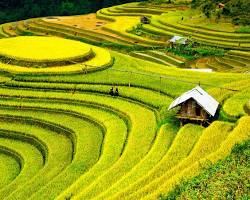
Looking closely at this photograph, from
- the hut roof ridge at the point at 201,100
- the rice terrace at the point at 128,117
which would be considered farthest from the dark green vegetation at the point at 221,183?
the hut roof ridge at the point at 201,100

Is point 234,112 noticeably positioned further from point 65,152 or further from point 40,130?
point 40,130

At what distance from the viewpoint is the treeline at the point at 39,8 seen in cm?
5619

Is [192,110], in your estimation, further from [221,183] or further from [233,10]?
[233,10]

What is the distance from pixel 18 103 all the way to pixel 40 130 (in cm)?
263

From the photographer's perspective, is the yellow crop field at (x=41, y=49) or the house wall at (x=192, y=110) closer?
the house wall at (x=192, y=110)

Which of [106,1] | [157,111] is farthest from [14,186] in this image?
[106,1]

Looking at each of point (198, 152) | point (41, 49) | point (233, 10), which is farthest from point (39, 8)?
point (198, 152)

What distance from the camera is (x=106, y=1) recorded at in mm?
62969

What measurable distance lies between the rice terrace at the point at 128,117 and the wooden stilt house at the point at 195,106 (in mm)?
40

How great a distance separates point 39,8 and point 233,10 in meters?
29.6

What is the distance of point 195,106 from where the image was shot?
51.5 ft

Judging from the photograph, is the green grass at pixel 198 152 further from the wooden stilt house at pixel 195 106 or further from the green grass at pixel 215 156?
the wooden stilt house at pixel 195 106

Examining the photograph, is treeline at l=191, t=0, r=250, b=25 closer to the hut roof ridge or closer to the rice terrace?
the rice terrace

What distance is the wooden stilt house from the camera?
1548 cm
